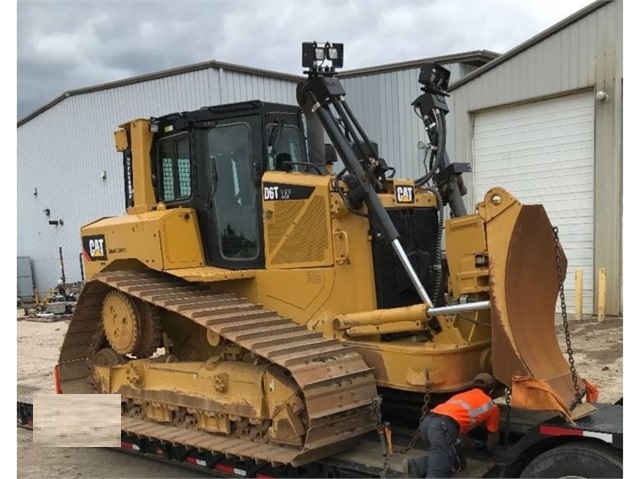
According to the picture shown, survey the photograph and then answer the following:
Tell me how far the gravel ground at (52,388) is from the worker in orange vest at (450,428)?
259 centimetres

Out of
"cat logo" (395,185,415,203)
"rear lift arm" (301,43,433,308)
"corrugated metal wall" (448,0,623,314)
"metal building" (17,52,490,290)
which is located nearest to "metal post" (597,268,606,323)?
"corrugated metal wall" (448,0,623,314)

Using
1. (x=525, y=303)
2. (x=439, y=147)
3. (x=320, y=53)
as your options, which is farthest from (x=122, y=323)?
(x=525, y=303)

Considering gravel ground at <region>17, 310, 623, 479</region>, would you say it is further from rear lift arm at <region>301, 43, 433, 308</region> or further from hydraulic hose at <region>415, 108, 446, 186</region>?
hydraulic hose at <region>415, 108, 446, 186</region>

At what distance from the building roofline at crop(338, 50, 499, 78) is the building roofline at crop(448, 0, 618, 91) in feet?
3.29

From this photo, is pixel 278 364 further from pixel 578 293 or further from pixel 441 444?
pixel 578 293

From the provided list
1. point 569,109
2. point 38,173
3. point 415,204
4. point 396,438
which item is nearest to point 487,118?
point 569,109

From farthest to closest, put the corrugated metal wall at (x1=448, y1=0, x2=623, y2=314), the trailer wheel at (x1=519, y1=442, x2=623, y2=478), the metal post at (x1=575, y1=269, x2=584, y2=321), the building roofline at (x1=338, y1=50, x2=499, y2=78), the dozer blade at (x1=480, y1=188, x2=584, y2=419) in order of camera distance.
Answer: the building roofline at (x1=338, y1=50, x2=499, y2=78) < the metal post at (x1=575, y1=269, x2=584, y2=321) < the corrugated metal wall at (x1=448, y1=0, x2=623, y2=314) < the dozer blade at (x1=480, y1=188, x2=584, y2=419) < the trailer wheel at (x1=519, y1=442, x2=623, y2=478)

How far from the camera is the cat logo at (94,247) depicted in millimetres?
6906

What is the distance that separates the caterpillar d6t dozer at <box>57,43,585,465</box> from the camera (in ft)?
15.0

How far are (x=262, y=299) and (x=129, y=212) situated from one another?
2.03m

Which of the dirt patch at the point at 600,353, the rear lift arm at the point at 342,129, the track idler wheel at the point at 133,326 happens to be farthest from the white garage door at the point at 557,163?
the track idler wheel at the point at 133,326

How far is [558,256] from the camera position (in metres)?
4.68

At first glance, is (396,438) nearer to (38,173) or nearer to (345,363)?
(345,363)

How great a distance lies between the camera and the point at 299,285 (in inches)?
222
